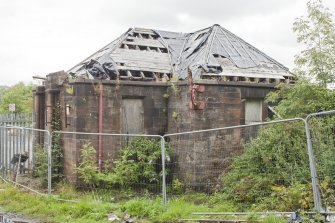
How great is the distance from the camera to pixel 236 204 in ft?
30.0

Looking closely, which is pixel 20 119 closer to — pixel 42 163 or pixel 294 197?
pixel 42 163

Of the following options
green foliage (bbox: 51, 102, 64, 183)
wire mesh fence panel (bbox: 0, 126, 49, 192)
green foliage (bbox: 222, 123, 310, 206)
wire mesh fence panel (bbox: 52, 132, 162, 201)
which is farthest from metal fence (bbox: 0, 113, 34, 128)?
green foliage (bbox: 222, 123, 310, 206)

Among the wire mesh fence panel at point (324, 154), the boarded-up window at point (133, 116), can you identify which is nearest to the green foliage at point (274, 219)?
the wire mesh fence panel at point (324, 154)

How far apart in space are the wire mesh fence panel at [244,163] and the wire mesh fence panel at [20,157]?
13.5 feet

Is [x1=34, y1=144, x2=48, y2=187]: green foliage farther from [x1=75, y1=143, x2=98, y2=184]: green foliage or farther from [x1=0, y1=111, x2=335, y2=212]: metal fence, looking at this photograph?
[x1=75, y1=143, x2=98, y2=184]: green foliage

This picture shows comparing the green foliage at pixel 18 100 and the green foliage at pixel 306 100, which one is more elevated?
the green foliage at pixel 18 100

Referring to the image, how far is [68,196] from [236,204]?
14.0 feet

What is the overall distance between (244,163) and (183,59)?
6.01m

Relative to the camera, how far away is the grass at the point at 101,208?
7996 mm

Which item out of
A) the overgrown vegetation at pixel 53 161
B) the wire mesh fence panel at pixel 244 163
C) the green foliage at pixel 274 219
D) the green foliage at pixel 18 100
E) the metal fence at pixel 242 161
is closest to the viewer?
the green foliage at pixel 274 219

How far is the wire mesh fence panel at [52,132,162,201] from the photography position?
11.2 meters

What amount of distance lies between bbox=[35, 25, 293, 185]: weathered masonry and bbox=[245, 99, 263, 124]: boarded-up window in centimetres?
3

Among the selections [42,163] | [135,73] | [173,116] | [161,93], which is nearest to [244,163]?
[173,116]

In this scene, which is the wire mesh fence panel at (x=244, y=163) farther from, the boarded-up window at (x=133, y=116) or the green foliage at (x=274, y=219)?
the boarded-up window at (x=133, y=116)
